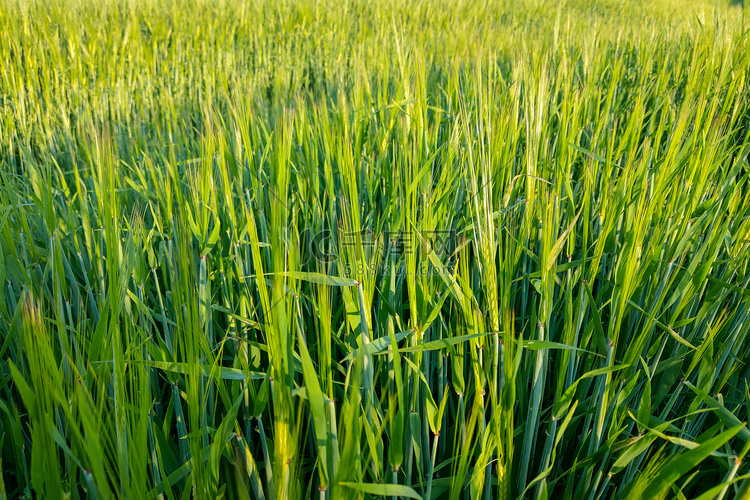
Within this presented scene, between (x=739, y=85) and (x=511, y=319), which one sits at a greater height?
(x=739, y=85)

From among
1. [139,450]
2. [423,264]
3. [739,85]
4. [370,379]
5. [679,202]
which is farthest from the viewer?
[739,85]

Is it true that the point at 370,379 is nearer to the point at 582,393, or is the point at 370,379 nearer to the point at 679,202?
the point at 582,393

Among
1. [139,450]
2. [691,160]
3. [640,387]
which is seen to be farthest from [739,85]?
[139,450]

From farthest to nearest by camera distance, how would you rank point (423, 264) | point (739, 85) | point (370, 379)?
point (739, 85)
point (423, 264)
point (370, 379)

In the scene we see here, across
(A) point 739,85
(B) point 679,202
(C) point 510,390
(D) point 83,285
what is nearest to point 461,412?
(C) point 510,390

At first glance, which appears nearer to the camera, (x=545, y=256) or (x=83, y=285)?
(x=545, y=256)

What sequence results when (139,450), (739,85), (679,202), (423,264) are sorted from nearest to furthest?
1. (139,450)
2. (423,264)
3. (679,202)
4. (739,85)

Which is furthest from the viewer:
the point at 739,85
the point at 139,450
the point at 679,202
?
the point at 739,85

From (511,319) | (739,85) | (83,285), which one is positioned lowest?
(83,285)

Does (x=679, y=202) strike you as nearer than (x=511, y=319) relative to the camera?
No

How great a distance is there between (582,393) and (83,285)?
2.57 feet

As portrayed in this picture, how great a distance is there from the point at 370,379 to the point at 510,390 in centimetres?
14

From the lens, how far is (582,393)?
0.59m

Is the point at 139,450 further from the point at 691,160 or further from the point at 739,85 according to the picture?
the point at 739,85
